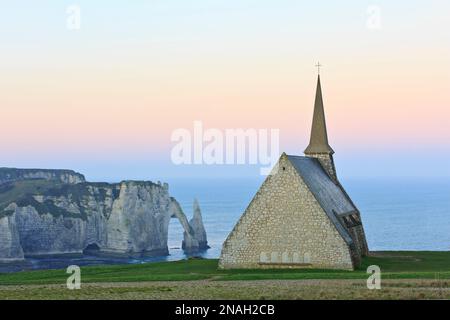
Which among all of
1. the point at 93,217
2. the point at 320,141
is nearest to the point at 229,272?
the point at 320,141

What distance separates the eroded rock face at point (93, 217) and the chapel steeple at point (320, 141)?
316ft

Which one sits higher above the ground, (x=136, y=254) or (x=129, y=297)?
(x=129, y=297)

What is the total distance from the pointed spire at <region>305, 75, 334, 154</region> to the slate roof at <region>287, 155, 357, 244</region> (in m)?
0.93

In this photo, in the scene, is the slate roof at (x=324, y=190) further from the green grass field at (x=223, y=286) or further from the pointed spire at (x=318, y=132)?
the green grass field at (x=223, y=286)

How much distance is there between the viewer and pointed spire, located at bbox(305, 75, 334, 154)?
5125cm

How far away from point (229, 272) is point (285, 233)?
3.77 m

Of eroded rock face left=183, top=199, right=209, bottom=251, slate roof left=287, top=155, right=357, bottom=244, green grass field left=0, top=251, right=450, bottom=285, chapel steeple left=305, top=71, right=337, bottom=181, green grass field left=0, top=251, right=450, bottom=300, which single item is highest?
chapel steeple left=305, top=71, right=337, bottom=181

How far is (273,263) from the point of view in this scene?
141ft

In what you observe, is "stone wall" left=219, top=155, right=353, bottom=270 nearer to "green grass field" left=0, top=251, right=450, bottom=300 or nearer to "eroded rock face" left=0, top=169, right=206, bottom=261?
"green grass field" left=0, top=251, right=450, bottom=300

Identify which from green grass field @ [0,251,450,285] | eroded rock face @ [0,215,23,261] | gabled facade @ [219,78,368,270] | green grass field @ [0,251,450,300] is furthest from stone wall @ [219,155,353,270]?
eroded rock face @ [0,215,23,261]

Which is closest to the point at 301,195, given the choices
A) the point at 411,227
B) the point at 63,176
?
the point at 411,227
